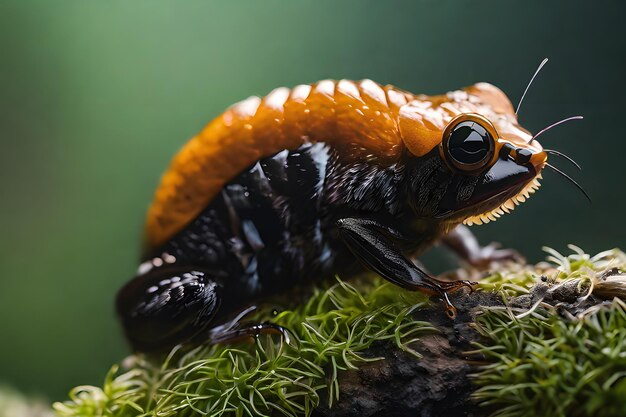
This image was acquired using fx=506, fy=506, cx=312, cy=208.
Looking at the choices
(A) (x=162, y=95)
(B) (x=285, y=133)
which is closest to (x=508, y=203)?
(B) (x=285, y=133)

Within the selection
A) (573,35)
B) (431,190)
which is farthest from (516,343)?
(573,35)

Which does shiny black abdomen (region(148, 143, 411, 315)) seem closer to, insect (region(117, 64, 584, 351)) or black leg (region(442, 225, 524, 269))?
insect (region(117, 64, 584, 351))

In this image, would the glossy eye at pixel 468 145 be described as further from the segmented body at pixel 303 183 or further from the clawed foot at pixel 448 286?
the clawed foot at pixel 448 286

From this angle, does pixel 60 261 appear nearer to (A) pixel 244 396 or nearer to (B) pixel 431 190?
(A) pixel 244 396

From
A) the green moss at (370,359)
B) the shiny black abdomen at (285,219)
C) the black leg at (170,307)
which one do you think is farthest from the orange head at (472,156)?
the black leg at (170,307)

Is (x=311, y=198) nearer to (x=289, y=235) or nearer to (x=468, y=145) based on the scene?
(x=289, y=235)

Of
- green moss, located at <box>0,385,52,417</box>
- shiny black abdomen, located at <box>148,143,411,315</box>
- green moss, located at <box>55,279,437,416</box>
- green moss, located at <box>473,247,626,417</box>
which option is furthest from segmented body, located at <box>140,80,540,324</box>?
green moss, located at <box>0,385,52,417</box>

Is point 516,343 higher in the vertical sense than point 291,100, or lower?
lower
